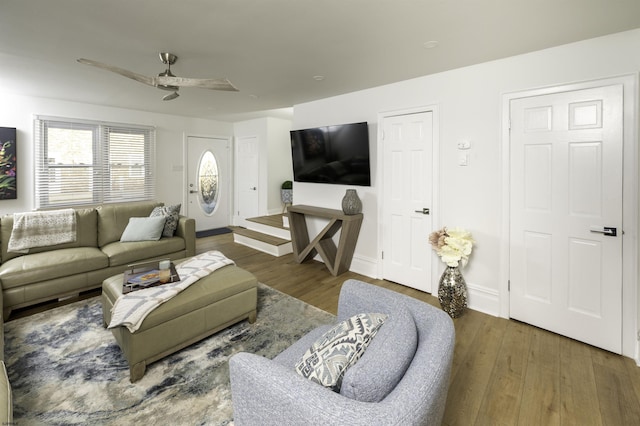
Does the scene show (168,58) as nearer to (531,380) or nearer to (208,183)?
(531,380)

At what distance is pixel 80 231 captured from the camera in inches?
137

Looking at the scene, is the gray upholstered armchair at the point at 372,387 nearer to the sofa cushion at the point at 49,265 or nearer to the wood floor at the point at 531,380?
the wood floor at the point at 531,380

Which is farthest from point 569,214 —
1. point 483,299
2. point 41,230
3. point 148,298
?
point 41,230

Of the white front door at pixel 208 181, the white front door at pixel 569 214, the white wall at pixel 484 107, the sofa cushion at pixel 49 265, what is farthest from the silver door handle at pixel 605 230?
the white front door at pixel 208 181

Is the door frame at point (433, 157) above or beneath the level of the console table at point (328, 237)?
above

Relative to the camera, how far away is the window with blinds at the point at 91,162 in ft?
14.2

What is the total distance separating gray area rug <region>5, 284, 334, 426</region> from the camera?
5.45ft

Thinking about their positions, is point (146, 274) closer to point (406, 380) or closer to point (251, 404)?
point (251, 404)

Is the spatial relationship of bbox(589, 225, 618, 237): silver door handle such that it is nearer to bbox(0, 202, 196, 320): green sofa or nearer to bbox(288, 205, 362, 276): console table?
bbox(288, 205, 362, 276): console table

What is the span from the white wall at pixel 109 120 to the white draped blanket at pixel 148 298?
3.48 meters

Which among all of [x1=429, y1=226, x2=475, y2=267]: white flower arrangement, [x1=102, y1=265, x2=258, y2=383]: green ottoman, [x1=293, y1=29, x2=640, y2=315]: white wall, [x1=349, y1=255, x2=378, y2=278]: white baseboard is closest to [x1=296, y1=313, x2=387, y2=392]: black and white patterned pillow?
[x1=102, y1=265, x2=258, y2=383]: green ottoman

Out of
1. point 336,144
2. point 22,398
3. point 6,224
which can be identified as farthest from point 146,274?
point 336,144

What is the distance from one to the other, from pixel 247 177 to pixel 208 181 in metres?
0.84

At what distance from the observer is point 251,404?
1069mm
